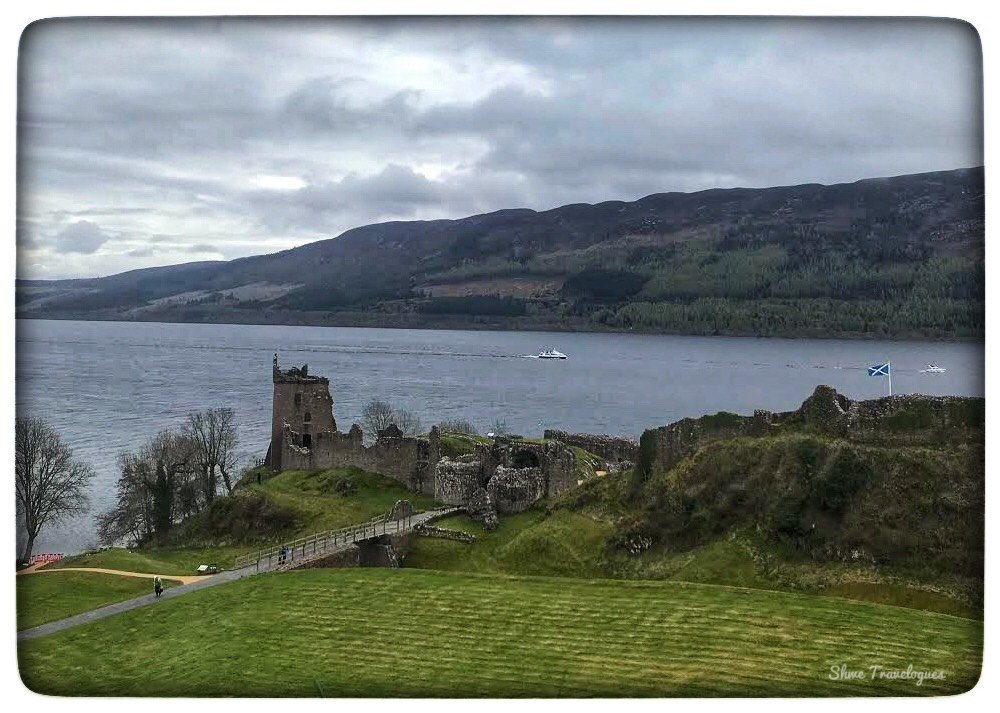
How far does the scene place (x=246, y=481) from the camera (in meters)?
35.2

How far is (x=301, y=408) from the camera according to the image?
36062mm

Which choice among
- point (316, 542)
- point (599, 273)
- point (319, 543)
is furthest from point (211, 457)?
point (599, 273)

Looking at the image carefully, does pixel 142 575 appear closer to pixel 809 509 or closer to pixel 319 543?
pixel 319 543

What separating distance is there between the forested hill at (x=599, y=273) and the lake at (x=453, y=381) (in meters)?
4.82

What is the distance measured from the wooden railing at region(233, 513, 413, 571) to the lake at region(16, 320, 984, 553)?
14511 millimetres

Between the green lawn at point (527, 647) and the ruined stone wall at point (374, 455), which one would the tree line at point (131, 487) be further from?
the green lawn at point (527, 647)

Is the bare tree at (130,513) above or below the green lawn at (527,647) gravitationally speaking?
below

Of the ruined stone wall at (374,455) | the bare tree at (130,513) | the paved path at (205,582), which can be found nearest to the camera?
the paved path at (205,582)

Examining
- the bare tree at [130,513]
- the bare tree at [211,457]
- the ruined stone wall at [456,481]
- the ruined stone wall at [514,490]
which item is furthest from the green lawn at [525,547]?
the bare tree at [130,513]

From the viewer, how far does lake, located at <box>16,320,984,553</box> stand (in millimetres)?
58031

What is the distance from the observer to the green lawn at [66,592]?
13.5 m

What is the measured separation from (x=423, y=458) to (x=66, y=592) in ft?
45.9

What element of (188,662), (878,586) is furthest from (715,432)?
(188,662)

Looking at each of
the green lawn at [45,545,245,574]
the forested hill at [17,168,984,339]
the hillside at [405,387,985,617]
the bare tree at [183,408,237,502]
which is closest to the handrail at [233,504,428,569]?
the green lawn at [45,545,245,574]
